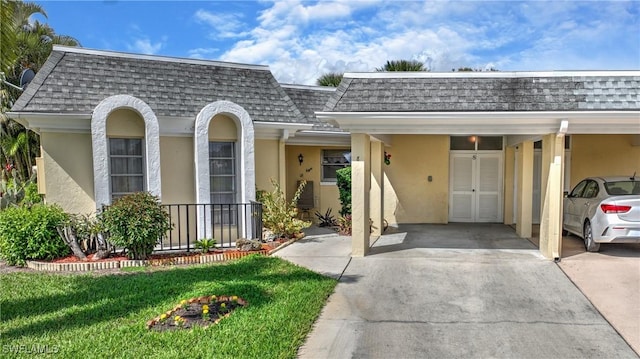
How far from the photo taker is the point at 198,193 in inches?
400

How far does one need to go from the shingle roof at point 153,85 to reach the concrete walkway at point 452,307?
4.36m

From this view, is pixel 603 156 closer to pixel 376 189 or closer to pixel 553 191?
pixel 553 191

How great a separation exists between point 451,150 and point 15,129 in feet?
67.9

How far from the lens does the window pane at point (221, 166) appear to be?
422 inches

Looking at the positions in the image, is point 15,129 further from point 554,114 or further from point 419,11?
point 554,114

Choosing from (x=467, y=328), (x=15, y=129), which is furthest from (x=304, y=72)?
(x=467, y=328)

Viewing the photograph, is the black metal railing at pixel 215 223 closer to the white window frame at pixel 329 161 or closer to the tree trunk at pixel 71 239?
the tree trunk at pixel 71 239

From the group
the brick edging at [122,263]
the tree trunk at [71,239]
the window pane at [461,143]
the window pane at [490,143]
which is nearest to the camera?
the brick edging at [122,263]

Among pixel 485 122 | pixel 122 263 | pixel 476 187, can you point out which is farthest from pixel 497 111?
pixel 122 263

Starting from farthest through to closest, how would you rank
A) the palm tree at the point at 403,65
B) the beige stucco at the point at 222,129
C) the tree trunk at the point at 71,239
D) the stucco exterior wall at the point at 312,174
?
the palm tree at the point at 403,65, the stucco exterior wall at the point at 312,174, the beige stucco at the point at 222,129, the tree trunk at the point at 71,239

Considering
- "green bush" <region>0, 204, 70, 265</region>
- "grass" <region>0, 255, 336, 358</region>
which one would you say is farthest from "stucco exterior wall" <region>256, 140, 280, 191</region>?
"green bush" <region>0, 204, 70, 265</region>

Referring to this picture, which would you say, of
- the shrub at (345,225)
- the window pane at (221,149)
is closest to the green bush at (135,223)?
the window pane at (221,149)

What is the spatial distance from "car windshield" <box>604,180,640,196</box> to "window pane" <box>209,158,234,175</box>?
907 cm

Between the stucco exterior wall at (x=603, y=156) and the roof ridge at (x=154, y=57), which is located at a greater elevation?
the roof ridge at (x=154, y=57)
